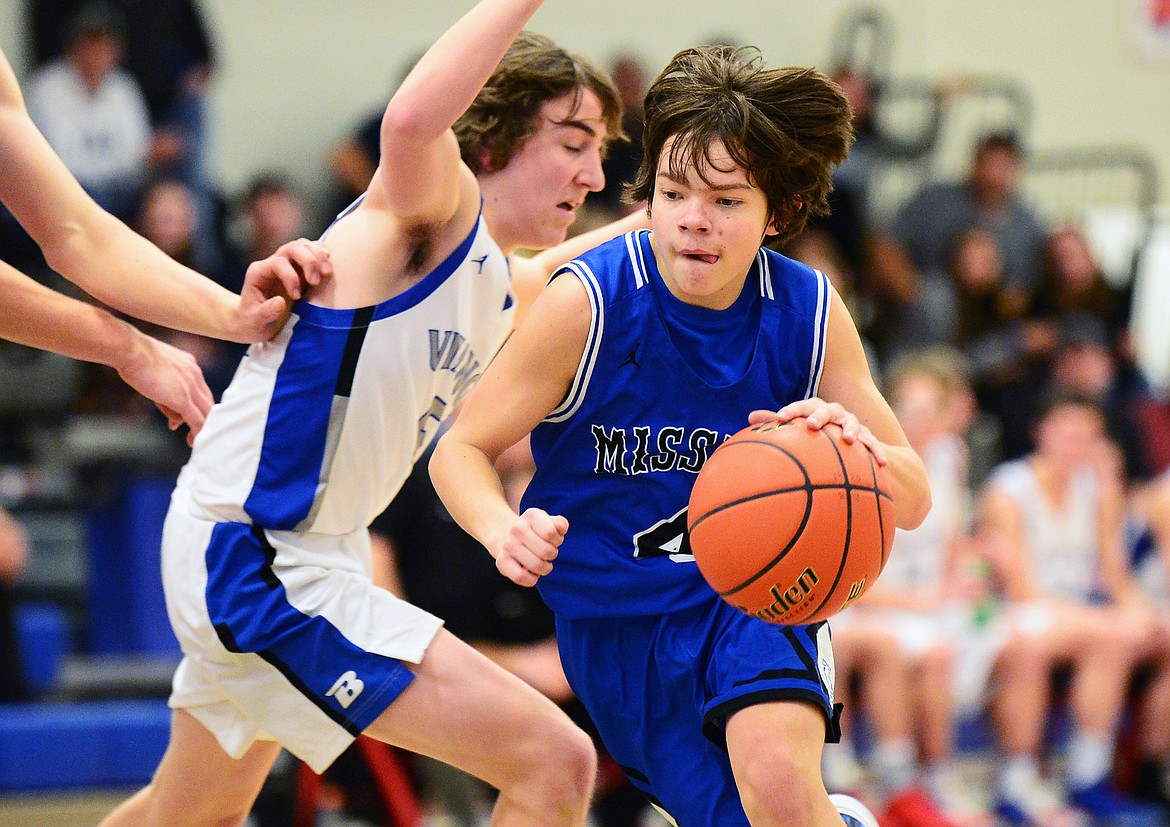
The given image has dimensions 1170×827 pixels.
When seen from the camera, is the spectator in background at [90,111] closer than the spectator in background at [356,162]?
Yes

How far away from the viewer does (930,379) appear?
7.12 m

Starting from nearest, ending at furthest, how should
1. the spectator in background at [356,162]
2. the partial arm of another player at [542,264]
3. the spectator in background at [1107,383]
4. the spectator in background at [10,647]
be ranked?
the partial arm of another player at [542,264] → the spectator in background at [10,647] → the spectator in background at [356,162] → the spectator in background at [1107,383]

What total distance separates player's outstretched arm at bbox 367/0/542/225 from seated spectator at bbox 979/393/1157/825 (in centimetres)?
477

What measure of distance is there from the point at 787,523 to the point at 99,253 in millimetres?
1585

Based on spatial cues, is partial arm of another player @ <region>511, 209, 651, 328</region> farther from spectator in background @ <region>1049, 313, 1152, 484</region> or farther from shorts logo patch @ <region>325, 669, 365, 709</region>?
spectator in background @ <region>1049, 313, 1152, 484</region>

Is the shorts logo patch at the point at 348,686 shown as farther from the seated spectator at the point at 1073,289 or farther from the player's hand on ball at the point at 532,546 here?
the seated spectator at the point at 1073,289

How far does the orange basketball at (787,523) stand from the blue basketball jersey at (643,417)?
22cm

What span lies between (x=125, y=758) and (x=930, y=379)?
160 inches

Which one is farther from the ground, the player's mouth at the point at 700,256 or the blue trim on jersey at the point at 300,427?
the player's mouth at the point at 700,256

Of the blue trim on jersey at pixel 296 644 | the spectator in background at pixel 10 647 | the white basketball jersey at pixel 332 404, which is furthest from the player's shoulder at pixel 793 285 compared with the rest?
the spectator in background at pixel 10 647

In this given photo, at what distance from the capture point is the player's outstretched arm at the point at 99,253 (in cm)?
301

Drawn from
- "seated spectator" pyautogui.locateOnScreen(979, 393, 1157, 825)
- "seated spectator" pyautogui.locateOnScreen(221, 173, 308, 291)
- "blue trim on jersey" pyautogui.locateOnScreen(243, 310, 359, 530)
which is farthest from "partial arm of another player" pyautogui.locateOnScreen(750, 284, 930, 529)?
"seated spectator" pyautogui.locateOnScreen(221, 173, 308, 291)

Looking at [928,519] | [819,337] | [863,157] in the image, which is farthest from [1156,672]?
[819,337]

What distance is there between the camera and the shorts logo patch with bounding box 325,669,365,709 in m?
2.91
